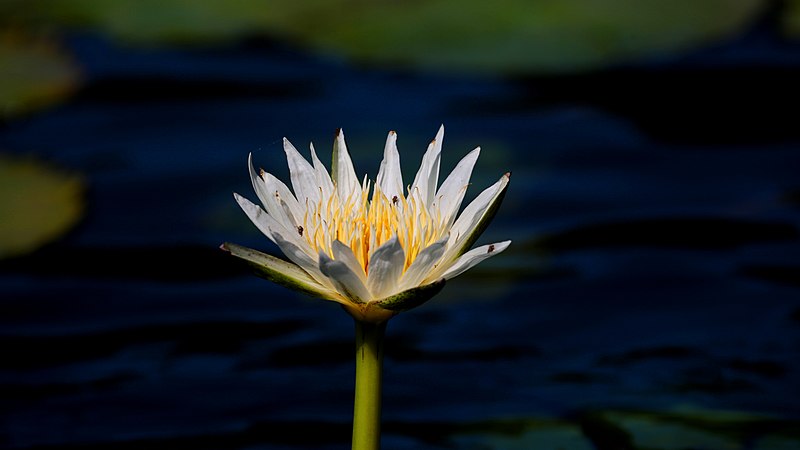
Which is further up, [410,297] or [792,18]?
[792,18]

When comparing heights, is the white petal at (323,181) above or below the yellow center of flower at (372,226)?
above

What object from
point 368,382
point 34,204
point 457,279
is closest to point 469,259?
point 368,382

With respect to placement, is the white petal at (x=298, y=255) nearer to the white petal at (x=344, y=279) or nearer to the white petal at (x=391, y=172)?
the white petal at (x=344, y=279)

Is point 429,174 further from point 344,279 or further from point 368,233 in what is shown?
point 344,279

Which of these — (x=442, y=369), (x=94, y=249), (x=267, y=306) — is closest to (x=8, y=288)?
(x=94, y=249)

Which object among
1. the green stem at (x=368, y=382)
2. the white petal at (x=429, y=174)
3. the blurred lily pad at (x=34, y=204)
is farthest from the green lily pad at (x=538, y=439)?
the blurred lily pad at (x=34, y=204)

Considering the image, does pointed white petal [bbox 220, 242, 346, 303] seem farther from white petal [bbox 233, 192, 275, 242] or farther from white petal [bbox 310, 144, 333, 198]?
white petal [bbox 310, 144, 333, 198]
